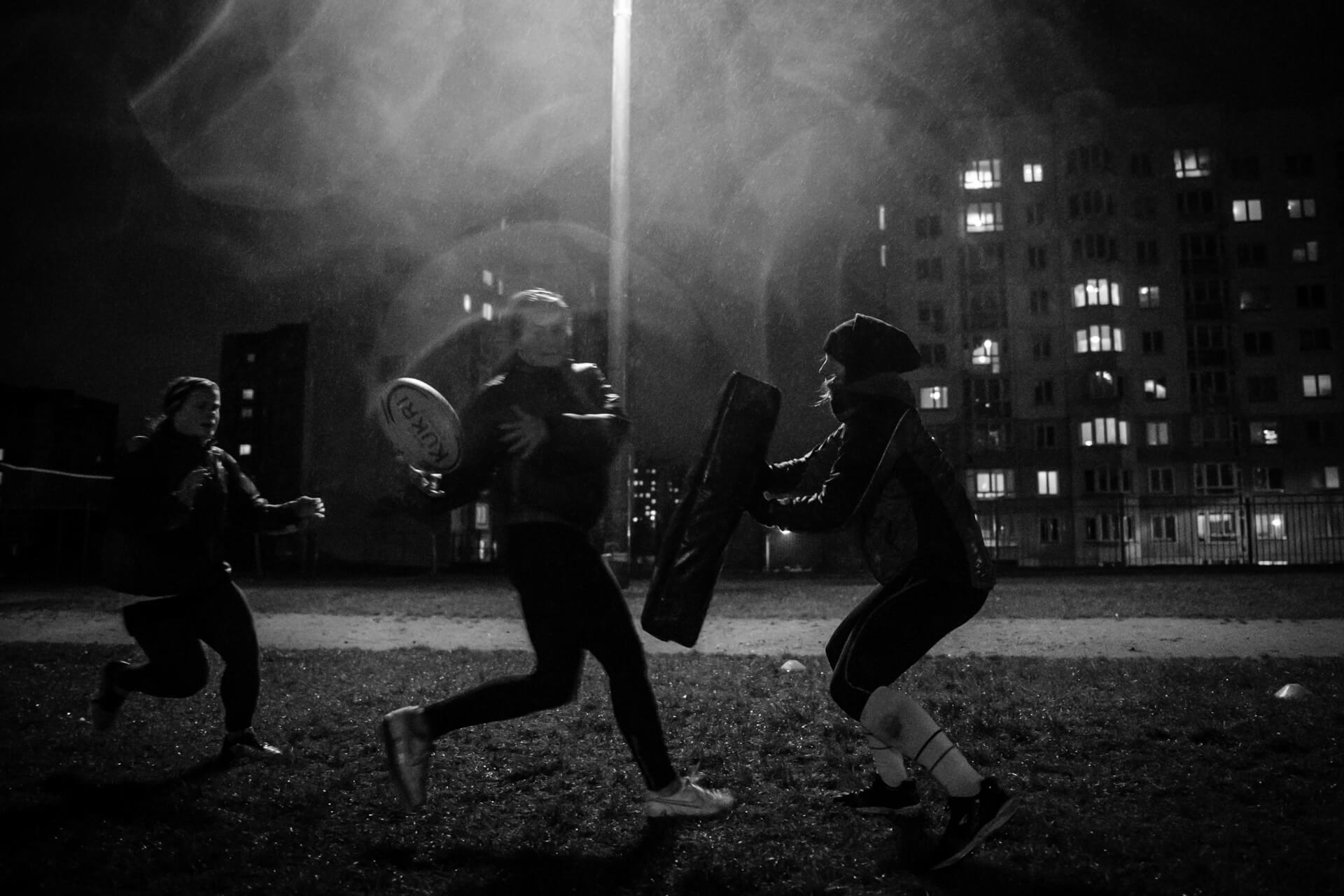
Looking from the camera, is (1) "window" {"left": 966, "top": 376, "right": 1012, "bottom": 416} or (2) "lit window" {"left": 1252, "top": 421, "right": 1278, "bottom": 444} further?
(1) "window" {"left": 966, "top": 376, "right": 1012, "bottom": 416}

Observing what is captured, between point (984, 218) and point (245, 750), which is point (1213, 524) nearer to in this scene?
point (984, 218)

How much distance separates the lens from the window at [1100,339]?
51969 mm

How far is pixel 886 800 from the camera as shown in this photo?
4.04 m

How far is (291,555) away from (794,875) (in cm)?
5407

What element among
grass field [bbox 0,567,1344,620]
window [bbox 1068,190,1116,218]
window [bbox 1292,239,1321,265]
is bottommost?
grass field [bbox 0,567,1344,620]

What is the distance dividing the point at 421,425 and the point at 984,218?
55.6 metres

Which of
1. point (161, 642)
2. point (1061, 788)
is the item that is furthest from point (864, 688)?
point (161, 642)

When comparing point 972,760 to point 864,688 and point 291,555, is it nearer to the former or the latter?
point 864,688

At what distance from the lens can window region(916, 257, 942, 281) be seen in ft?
179

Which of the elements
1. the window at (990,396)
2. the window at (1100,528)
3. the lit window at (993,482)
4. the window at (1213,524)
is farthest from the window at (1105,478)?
the window at (990,396)

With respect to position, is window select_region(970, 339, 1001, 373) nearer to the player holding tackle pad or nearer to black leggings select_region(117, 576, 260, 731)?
black leggings select_region(117, 576, 260, 731)

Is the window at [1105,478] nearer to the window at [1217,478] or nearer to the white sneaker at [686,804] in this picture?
the window at [1217,478]

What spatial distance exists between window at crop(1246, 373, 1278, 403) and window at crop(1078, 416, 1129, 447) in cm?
722

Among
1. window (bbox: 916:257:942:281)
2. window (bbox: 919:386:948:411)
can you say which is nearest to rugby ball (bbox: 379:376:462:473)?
window (bbox: 919:386:948:411)
